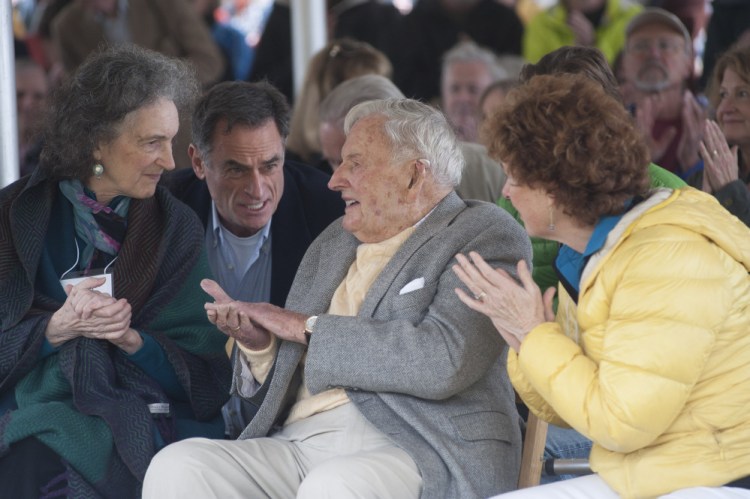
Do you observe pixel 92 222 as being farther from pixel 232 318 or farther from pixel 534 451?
pixel 534 451

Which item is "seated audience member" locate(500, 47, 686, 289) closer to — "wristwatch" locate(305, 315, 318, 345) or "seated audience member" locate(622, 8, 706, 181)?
"wristwatch" locate(305, 315, 318, 345)

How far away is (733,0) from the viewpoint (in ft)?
20.1

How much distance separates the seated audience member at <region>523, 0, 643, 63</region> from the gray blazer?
11.9 feet

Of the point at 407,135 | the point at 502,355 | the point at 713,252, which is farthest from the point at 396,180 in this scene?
the point at 713,252

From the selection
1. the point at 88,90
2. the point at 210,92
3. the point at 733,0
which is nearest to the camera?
the point at 88,90

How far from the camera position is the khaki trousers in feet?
9.15

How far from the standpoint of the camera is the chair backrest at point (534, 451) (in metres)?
2.96

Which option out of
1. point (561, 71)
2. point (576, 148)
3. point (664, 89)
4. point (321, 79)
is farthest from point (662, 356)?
point (321, 79)

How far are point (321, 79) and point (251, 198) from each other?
1.59 m

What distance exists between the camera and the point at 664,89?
17.0 feet

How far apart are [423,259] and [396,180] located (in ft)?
0.83

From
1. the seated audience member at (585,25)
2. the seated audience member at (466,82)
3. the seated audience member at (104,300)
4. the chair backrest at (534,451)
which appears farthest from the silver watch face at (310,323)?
the seated audience member at (585,25)

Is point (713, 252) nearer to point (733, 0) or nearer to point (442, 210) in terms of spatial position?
point (442, 210)

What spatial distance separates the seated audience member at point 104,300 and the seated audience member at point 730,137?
1611 millimetres
